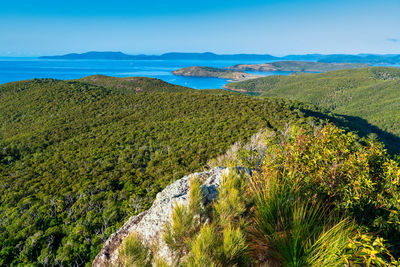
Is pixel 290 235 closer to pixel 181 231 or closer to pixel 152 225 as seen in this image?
pixel 181 231

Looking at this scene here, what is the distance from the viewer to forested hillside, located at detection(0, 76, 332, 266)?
37.7 ft

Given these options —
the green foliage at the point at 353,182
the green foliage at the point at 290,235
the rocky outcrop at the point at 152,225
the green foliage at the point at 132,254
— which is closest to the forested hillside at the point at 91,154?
the rocky outcrop at the point at 152,225

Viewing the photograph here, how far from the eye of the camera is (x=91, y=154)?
89.5ft

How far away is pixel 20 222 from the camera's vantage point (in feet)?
42.4

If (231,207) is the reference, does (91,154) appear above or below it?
below

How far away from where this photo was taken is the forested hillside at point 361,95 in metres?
76.7

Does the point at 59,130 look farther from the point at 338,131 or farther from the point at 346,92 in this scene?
the point at 346,92

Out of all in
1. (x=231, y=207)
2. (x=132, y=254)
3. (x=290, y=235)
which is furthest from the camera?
(x=231, y=207)

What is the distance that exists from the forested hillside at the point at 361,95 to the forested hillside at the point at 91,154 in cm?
5221

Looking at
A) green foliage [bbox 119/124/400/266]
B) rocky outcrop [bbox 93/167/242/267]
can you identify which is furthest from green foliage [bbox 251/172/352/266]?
rocky outcrop [bbox 93/167/242/267]

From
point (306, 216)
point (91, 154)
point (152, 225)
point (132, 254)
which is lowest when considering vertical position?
point (91, 154)

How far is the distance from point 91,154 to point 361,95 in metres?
137

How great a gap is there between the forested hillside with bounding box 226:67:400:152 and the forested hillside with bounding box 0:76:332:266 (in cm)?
5221

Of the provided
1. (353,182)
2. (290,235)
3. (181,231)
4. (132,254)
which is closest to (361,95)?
(353,182)
